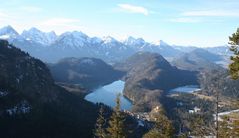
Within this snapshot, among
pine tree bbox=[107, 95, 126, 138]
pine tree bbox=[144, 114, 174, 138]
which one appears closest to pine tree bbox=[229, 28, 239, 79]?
pine tree bbox=[144, 114, 174, 138]

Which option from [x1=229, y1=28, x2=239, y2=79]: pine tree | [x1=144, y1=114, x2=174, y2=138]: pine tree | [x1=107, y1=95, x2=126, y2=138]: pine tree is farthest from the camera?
[x1=107, y1=95, x2=126, y2=138]: pine tree

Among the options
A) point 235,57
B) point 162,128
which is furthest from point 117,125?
point 235,57

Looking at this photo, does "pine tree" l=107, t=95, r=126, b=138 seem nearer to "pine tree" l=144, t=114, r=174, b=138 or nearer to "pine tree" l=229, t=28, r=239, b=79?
"pine tree" l=144, t=114, r=174, b=138

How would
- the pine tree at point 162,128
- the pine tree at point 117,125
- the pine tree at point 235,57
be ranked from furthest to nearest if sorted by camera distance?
1. the pine tree at point 117,125
2. the pine tree at point 162,128
3. the pine tree at point 235,57

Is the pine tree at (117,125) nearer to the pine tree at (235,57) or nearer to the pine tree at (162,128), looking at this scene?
the pine tree at (162,128)

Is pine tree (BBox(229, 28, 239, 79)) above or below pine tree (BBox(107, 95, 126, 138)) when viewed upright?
above

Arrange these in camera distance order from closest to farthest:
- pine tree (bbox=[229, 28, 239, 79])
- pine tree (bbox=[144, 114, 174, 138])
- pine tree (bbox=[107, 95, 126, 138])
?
pine tree (bbox=[229, 28, 239, 79]) → pine tree (bbox=[144, 114, 174, 138]) → pine tree (bbox=[107, 95, 126, 138])

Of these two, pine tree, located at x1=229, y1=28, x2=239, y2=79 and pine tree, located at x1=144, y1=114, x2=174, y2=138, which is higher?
pine tree, located at x1=229, y1=28, x2=239, y2=79

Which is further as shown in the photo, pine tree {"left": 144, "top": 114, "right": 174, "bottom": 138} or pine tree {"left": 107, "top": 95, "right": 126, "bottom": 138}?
pine tree {"left": 107, "top": 95, "right": 126, "bottom": 138}

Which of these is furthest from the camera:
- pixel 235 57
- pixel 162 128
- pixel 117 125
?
pixel 117 125

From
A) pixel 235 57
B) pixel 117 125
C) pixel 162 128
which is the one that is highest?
pixel 235 57

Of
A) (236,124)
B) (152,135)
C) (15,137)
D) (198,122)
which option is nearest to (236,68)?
(236,124)

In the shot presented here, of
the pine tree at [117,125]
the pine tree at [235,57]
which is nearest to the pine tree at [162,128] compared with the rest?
the pine tree at [117,125]

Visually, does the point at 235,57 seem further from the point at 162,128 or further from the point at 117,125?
the point at 117,125
